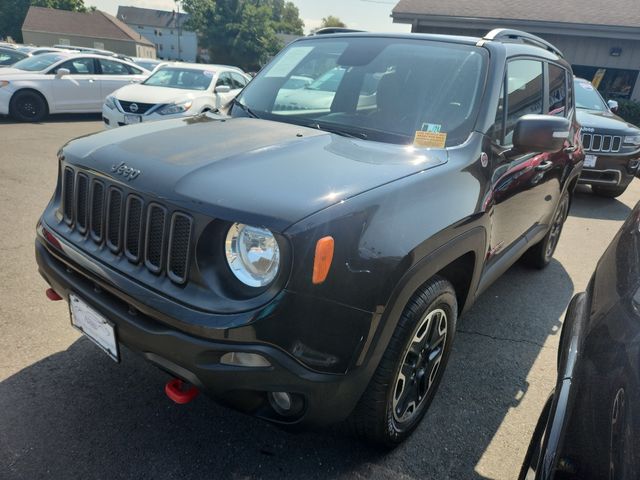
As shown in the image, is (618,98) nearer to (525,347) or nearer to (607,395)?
(525,347)

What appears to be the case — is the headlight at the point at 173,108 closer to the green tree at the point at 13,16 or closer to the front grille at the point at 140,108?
the front grille at the point at 140,108

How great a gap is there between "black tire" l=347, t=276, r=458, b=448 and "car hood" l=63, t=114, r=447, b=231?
55 centimetres

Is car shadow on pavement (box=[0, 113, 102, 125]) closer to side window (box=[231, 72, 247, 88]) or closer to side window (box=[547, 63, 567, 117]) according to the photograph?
side window (box=[231, 72, 247, 88])

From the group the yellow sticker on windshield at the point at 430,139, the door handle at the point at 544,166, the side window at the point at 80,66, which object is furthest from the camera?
the side window at the point at 80,66

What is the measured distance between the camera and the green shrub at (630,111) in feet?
54.4

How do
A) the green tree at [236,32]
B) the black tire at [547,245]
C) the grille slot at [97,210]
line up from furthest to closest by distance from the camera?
the green tree at [236,32]
the black tire at [547,245]
the grille slot at [97,210]

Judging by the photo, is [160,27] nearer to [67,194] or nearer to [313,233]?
[67,194]

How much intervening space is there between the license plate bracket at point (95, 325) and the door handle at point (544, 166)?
2.69 metres

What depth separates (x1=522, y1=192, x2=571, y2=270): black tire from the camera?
4289 millimetres

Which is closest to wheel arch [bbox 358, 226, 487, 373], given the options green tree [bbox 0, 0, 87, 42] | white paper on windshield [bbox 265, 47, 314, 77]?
white paper on windshield [bbox 265, 47, 314, 77]

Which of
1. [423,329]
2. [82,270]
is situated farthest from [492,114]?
[82,270]

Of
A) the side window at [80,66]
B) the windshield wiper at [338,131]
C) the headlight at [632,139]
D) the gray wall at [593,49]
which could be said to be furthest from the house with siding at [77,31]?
the windshield wiper at [338,131]

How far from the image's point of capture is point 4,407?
235cm

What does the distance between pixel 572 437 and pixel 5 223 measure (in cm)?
485
